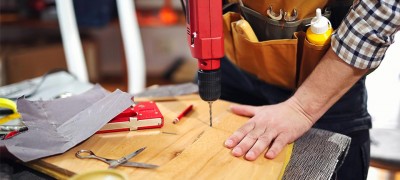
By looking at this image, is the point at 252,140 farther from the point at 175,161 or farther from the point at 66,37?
the point at 66,37

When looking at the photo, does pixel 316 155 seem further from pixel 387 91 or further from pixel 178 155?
pixel 387 91

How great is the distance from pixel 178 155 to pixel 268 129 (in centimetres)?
20

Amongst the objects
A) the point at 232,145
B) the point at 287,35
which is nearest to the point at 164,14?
the point at 287,35

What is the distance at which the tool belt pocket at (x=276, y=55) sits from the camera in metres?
0.88

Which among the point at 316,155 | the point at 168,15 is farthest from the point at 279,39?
the point at 168,15

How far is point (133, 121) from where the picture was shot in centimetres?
83

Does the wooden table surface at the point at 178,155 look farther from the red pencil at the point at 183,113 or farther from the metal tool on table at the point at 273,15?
the metal tool on table at the point at 273,15

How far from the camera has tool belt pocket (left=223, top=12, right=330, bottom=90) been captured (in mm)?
884

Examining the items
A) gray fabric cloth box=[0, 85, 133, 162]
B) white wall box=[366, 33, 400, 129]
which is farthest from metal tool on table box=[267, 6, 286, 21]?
white wall box=[366, 33, 400, 129]

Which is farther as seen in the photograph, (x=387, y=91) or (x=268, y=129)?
(x=387, y=91)

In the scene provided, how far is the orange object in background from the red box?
183 centimetres

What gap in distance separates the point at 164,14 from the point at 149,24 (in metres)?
0.11

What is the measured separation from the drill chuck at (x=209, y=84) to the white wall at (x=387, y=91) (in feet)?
3.76

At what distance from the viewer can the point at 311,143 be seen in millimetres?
837
